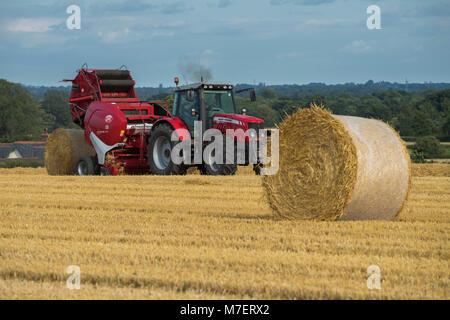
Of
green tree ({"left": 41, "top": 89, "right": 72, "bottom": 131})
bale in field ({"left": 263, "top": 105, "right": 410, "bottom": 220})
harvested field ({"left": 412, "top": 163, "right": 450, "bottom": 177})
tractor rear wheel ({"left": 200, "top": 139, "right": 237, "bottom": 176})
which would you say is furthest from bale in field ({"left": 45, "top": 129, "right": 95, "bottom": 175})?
green tree ({"left": 41, "top": 89, "right": 72, "bottom": 131})

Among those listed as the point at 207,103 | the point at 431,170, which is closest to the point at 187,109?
the point at 207,103

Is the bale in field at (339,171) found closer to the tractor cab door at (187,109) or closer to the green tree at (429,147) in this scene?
the tractor cab door at (187,109)

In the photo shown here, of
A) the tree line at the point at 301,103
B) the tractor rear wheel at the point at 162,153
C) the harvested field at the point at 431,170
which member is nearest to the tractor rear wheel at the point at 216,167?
the tractor rear wheel at the point at 162,153

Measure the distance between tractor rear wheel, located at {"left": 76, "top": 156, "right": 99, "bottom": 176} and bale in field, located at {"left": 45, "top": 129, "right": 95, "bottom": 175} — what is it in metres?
0.22

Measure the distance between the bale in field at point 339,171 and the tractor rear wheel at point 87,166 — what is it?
8.90 metres

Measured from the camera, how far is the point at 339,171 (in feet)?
28.6

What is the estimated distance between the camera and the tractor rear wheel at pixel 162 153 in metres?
16.2

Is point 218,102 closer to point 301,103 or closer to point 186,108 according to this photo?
point 186,108

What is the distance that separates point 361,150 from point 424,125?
41098mm

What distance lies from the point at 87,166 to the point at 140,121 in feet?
6.22

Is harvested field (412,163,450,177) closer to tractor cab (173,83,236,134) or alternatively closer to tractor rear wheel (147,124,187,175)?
tractor cab (173,83,236,134)
